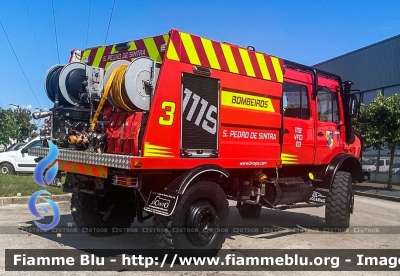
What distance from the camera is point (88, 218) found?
6.64m

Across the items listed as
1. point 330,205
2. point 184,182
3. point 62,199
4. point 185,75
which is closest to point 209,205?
point 184,182

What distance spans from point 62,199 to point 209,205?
20.9ft

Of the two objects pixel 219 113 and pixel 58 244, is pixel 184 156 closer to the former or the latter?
pixel 219 113

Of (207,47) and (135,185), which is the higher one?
(207,47)

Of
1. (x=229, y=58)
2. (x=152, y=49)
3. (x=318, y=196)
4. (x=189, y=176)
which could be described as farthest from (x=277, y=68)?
(x=189, y=176)

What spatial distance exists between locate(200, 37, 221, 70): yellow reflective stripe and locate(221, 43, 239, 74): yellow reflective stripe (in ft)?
0.72

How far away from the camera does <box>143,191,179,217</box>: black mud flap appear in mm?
5133

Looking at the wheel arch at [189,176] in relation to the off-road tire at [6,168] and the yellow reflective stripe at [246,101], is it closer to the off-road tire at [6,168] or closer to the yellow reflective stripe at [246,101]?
the yellow reflective stripe at [246,101]

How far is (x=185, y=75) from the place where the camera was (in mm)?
5559

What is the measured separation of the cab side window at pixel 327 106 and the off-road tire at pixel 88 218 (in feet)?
13.6

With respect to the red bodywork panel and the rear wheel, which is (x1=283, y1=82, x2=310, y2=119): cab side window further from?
the rear wheel

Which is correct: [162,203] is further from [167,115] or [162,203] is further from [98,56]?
[98,56]

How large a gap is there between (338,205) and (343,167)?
1.12 metres

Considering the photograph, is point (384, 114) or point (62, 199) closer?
point (62, 199)
